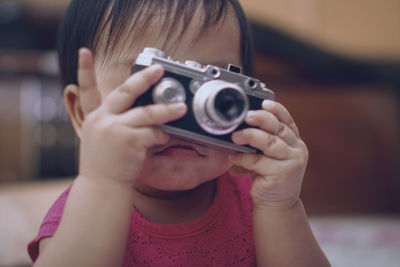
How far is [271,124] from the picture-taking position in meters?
0.48

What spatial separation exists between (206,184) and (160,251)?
152 mm

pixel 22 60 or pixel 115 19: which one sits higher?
pixel 115 19

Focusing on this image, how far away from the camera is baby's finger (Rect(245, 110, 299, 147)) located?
47cm

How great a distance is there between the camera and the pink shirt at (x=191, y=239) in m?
0.57

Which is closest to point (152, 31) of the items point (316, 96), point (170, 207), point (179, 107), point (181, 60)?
point (181, 60)

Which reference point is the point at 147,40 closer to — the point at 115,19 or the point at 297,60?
the point at 115,19

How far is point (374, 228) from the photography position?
1318 millimetres

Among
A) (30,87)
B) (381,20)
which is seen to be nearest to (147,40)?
(30,87)

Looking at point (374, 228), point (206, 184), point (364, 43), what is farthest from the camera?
point (364, 43)

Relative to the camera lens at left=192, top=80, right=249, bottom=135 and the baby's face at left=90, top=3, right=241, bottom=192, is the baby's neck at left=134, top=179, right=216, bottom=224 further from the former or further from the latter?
the camera lens at left=192, top=80, right=249, bottom=135

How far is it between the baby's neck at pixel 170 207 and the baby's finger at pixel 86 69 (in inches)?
9.0

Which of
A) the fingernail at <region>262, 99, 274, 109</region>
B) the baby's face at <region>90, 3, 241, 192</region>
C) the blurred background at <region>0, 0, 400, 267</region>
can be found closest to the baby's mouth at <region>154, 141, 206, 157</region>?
the baby's face at <region>90, 3, 241, 192</region>

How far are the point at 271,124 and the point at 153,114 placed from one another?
15 centimetres

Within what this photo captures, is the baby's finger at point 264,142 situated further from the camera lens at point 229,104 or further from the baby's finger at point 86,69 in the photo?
the baby's finger at point 86,69
